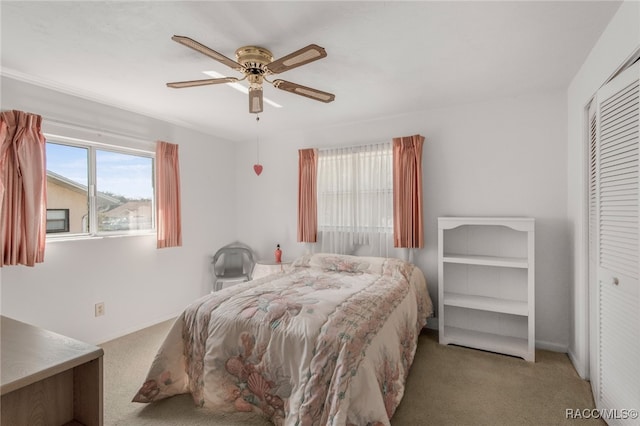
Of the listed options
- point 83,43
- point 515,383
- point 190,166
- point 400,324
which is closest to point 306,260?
point 400,324

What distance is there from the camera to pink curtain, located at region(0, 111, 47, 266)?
7.48 ft

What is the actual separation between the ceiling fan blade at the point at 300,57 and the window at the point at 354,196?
192 centimetres

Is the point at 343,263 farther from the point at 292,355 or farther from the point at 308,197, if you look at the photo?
the point at 292,355

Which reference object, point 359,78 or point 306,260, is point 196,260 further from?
point 359,78

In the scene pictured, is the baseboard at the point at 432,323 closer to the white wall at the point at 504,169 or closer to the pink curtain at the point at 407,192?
the white wall at the point at 504,169

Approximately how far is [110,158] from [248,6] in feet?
8.12

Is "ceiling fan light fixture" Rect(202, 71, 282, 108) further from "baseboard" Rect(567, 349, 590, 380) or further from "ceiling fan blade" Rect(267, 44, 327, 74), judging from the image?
"baseboard" Rect(567, 349, 590, 380)

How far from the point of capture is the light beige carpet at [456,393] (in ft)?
6.11

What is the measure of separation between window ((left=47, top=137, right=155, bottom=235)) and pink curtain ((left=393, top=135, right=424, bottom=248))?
2884 millimetres

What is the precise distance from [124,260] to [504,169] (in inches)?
160

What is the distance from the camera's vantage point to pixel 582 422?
1819 millimetres

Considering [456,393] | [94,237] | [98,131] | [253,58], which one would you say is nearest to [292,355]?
[456,393]

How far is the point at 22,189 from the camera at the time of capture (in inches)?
93.4

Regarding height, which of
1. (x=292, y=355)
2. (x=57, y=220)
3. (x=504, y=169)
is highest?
(x=504, y=169)
